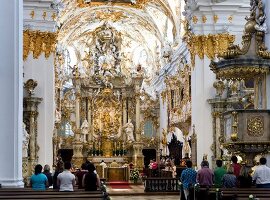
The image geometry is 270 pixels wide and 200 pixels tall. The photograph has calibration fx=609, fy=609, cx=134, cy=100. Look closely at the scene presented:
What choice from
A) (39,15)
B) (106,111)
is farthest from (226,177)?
(106,111)

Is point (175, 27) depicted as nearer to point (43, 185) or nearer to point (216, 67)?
point (216, 67)

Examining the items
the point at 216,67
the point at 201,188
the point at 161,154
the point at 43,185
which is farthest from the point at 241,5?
the point at 161,154

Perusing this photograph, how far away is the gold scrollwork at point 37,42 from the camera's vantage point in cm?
2069

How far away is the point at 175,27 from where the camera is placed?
98.7ft

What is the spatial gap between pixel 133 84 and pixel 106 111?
7.07 feet

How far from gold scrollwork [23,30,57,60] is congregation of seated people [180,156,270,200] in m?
10.00

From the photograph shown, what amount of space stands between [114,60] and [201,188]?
84.6 feet

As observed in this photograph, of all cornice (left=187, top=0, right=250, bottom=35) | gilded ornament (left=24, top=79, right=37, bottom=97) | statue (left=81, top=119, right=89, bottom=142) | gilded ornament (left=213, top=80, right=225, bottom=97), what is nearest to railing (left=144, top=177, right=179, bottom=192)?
gilded ornament (left=213, top=80, right=225, bottom=97)

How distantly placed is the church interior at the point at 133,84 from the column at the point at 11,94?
0.02m

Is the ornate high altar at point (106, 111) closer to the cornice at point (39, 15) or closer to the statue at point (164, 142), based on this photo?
the statue at point (164, 142)

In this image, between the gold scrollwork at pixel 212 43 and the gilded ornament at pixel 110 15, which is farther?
the gilded ornament at pixel 110 15

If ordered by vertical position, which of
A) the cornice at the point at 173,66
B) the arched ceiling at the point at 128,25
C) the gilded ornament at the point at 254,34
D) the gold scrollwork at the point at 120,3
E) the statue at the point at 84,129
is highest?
the gold scrollwork at the point at 120,3

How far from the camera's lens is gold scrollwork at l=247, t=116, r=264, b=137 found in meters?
12.4

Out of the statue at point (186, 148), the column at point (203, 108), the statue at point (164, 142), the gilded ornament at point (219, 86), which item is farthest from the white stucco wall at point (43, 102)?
the statue at point (164, 142)
